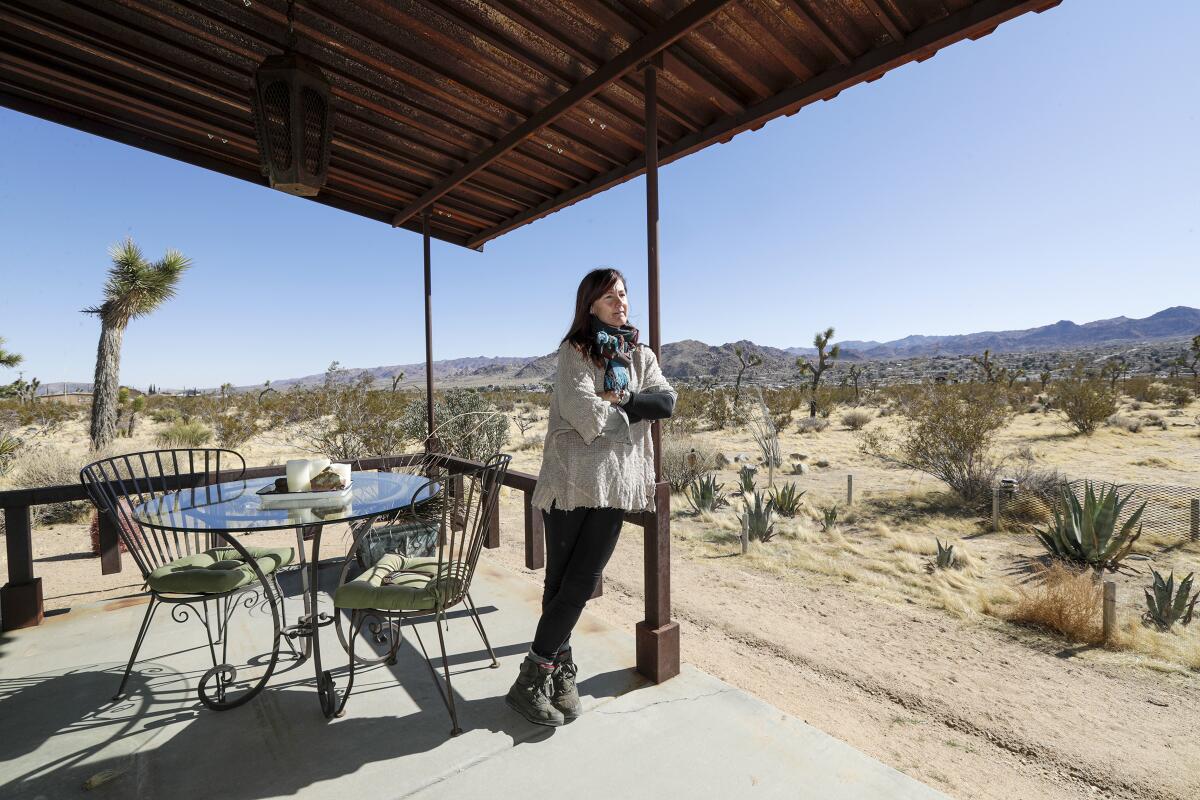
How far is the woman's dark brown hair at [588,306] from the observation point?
1881 mm

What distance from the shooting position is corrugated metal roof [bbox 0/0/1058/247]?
83.5 inches

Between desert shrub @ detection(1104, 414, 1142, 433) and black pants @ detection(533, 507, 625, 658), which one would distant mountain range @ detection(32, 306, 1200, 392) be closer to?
desert shrub @ detection(1104, 414, 1142, 433)

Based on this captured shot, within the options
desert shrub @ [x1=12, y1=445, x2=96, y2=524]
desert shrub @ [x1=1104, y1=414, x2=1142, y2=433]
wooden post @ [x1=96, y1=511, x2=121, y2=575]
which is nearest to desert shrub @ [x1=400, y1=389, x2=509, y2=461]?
desert shrub @ [x1=12, y1=445, x2=96, y2=524]

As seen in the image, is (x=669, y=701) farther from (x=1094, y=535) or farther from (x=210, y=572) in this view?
(x=1094, y=535)

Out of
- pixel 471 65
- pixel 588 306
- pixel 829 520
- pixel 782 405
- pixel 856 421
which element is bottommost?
pixel 829 520

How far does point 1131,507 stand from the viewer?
6.14 m

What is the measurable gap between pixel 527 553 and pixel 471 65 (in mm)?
2831

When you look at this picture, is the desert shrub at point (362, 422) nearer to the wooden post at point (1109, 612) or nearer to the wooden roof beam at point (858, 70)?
the wooden roof beam at point (858, 70)

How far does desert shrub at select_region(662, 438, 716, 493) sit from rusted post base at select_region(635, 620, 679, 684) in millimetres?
5499

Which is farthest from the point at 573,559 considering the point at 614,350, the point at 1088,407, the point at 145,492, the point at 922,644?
the point at 1088,407

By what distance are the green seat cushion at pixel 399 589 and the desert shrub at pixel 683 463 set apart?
19.6 ft

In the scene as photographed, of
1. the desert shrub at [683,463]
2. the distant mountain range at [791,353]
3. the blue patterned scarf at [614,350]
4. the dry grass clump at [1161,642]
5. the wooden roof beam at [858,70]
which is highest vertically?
the distant mountain range at [791,353]

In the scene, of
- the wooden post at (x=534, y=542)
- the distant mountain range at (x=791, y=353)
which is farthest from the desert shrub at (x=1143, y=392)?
the distant mountain range at (x=791, y=353)

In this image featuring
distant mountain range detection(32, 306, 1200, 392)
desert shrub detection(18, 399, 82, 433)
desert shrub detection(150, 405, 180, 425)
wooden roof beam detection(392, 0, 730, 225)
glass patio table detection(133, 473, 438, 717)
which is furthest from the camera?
distant mountain range detection(32, 306, 1200, 392)
